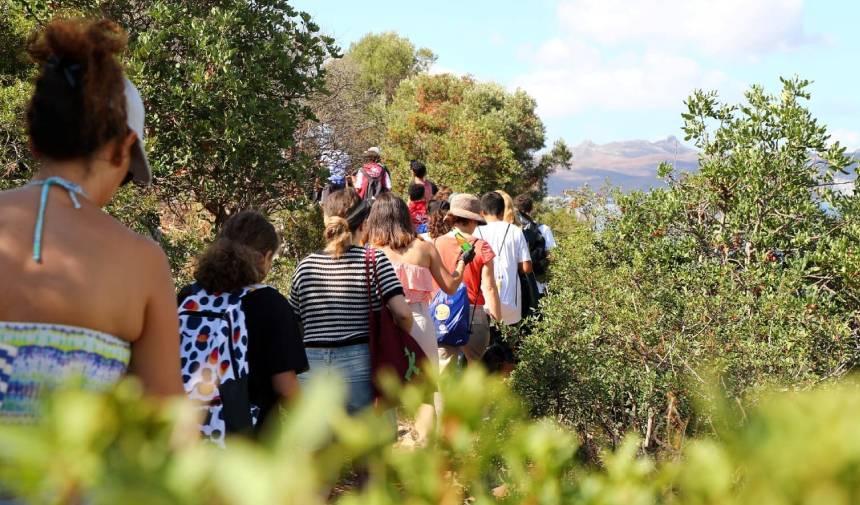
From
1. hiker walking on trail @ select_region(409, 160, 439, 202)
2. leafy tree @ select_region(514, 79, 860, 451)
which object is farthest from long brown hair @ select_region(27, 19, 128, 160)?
hiker walking on trail @ select_region(409, 160, 439, 202)

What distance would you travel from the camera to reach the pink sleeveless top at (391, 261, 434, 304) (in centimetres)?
559

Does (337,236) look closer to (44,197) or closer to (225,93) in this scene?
(44,197)

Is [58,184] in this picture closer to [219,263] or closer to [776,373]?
[219,263]

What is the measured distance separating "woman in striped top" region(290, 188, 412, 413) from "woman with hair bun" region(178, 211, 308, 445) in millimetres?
901

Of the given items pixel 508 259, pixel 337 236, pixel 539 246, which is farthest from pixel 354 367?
pixel 539 246

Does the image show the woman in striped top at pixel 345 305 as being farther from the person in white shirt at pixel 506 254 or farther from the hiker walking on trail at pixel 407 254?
the person in white shirt at pixel 506 254

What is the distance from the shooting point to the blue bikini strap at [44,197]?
185cm

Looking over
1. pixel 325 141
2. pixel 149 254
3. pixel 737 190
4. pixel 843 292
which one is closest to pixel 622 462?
pixel 149 254

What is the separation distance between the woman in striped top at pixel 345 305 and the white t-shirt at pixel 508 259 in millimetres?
2449

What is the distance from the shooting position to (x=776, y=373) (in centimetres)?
465

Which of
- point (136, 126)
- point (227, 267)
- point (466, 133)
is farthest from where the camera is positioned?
point (466, 133)

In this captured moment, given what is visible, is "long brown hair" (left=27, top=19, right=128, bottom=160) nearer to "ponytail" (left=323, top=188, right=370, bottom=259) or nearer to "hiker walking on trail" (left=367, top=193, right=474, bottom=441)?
"ponytail" (left=323, top=188, right=370, bottom=259)

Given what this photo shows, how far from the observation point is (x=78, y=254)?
6.16 ft

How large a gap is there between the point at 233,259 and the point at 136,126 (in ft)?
5.42
